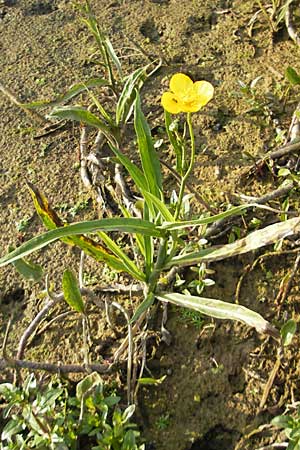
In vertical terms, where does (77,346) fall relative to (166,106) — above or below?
below

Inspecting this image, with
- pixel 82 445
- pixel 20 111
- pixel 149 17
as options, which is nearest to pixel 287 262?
pixel 82 445

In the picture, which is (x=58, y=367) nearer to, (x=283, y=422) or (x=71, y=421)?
(x=71, y=421)

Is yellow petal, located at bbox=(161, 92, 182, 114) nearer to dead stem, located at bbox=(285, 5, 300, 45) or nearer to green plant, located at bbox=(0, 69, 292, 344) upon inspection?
green plant, located at bbox=(0, 69, 292, 344)

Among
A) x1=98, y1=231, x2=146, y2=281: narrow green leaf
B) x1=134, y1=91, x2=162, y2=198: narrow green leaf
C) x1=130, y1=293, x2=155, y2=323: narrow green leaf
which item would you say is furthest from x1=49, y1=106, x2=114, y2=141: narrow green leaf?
x1=130, y1=293, x2=155, y2=323: narrow green leaf

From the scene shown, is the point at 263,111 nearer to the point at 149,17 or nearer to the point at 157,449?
the point at 149,17

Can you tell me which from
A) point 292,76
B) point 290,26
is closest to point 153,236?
point 292,76
